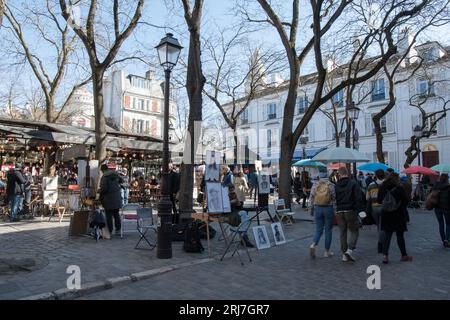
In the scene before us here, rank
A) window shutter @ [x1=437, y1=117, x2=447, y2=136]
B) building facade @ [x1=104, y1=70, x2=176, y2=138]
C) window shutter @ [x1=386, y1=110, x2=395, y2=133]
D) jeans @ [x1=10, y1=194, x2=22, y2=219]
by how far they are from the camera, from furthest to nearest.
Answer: building facade @ [x1=104, y1=70, x2=176, y2=138]
window shutter @ [x1=386, y1=110, x2=395, y2=133]
window shutter @ [x1=437, y1=117, x2=447, y2=136]
jeans @ [x1=10, y1=194, x2=22, y2=219]

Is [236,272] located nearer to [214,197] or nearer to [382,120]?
[214,197]

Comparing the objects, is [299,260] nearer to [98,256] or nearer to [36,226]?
[98,256]

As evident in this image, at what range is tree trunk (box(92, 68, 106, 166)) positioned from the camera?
13078 mm

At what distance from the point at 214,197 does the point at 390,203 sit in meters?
3.26

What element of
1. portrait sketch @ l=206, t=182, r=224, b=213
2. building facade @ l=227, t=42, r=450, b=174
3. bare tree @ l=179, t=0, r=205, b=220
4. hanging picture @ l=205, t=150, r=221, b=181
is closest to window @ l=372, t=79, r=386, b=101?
building facade @ l=227, t=42, r=450, b=174

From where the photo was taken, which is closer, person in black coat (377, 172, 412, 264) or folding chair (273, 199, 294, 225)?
person in black coat (377, 172, 412, 264)

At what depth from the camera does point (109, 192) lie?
9.14 metres

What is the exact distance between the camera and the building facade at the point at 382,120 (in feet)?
101

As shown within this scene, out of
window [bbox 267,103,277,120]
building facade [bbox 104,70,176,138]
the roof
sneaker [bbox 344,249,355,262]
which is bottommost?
sneaker [bbox 344,249,355,262]

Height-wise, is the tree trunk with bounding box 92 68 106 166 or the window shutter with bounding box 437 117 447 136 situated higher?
the window shutter with bounding box 437 117 447 136

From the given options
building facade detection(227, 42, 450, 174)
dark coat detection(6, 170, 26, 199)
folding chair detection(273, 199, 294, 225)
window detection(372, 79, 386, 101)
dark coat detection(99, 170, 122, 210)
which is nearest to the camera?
dark coat detection(99, 170, 122, 210)

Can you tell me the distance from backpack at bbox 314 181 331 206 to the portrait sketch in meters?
1.86

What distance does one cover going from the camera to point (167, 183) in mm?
7207

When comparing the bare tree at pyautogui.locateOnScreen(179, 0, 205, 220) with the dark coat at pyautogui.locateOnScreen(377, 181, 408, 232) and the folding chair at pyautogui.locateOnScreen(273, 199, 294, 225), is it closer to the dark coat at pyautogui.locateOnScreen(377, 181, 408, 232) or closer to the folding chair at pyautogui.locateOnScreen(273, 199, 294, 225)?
the folding chair at pyautogui.locateOnScreen(273, 199, 294, 225)
